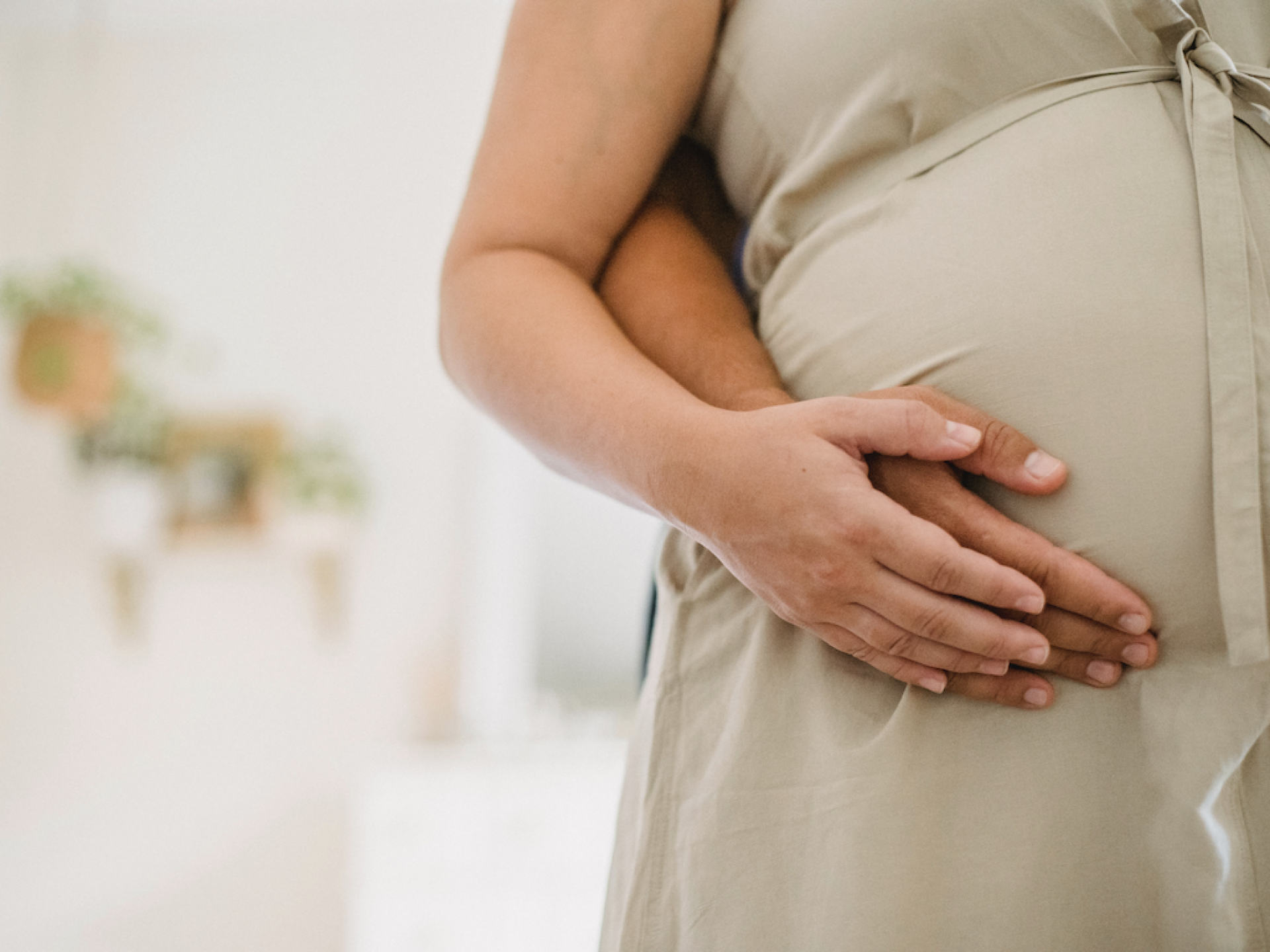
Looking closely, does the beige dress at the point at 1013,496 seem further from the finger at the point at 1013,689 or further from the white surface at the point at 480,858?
the white surface at the point at 480,858

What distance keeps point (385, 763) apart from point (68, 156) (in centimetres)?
218

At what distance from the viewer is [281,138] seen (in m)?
2.98

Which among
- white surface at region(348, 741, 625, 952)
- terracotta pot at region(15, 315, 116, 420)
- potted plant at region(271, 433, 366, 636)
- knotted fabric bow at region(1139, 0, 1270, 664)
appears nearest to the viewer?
knotted fabric bow at region(1139, 0, 1270, 664)

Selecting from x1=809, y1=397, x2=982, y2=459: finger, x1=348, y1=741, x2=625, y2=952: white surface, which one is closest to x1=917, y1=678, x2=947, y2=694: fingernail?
x1=809, y1=397, x2=982, y2=459: finger

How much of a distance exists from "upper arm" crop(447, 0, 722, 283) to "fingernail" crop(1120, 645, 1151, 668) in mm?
364

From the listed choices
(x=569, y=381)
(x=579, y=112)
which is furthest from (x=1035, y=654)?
(x=579, y=112)

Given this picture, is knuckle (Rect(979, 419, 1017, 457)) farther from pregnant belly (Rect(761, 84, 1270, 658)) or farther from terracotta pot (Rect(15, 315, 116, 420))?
terracotta pot (Rect(15, 315, 116, 420))

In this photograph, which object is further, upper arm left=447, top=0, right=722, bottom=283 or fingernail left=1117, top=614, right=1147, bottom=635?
upper arm left=447, top=0, right=722, bottom=283

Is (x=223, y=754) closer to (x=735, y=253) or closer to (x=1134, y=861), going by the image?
(x=735, y=253)

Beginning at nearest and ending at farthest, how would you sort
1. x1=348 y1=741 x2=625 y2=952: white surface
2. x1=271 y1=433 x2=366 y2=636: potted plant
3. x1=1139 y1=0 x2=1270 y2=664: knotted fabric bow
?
x1=1139 y1=0 x2=1270 y2=664: knotted fabric bow, x1=348 y1=741 x2=625 y2=952: white surface, x1=271 y1=433 x2=366 y2=636: potted plant

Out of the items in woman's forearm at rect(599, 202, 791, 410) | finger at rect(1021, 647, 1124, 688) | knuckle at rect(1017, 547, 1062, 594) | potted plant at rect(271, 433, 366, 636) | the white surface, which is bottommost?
the white surface

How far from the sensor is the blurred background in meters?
2.66

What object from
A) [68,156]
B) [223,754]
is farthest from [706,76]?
[68,156]

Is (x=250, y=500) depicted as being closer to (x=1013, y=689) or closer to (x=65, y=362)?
(x=65, y=362)
